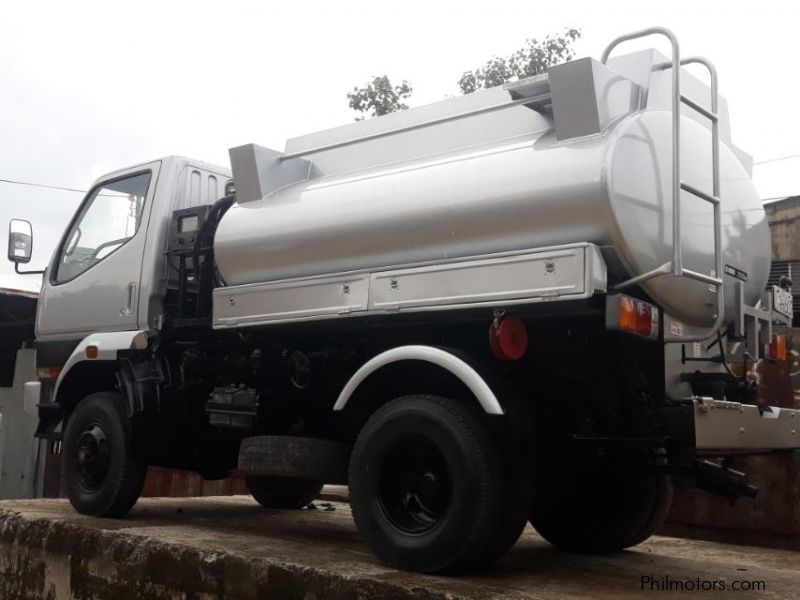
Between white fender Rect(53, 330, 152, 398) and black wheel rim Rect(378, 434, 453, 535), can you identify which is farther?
white fender Rect(53, 330, 152, 398)

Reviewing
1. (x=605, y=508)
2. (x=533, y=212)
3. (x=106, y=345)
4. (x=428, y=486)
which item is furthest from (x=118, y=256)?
(x=605, y=508)

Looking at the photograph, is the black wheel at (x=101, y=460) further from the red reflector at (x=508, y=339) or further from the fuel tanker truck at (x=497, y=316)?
the red reflector at (x=508, y=339)

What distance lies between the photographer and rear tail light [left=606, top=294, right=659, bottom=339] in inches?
150

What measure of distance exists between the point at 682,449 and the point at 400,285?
4.99ft

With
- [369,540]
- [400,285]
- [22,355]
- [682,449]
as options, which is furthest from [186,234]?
[22,355]

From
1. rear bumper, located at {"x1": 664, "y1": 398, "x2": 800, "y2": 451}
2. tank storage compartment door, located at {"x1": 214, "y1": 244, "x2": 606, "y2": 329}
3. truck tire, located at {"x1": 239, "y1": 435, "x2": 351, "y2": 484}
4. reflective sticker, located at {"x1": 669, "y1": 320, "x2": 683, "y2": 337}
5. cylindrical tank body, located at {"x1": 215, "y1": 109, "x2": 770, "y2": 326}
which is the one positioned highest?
cylindrical tank body, located at {"x1": 215, "y1": 109, "x2": 770, "y2": 326}

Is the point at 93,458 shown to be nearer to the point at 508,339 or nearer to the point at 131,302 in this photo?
the point at 131,302

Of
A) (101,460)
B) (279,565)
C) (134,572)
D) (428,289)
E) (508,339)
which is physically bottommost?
(134,572)

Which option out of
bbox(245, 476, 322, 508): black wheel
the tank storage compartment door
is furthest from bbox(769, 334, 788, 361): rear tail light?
bbox(245, 476, 322, 508): black wheel

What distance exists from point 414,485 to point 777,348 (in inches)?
83.1

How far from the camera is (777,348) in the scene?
483 cm

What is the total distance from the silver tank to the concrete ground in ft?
4.36

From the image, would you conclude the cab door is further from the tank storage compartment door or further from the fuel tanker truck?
the tank storage compartment door

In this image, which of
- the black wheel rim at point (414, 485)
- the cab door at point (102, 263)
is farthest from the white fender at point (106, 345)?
the black wheel rim at point (414, 485)
